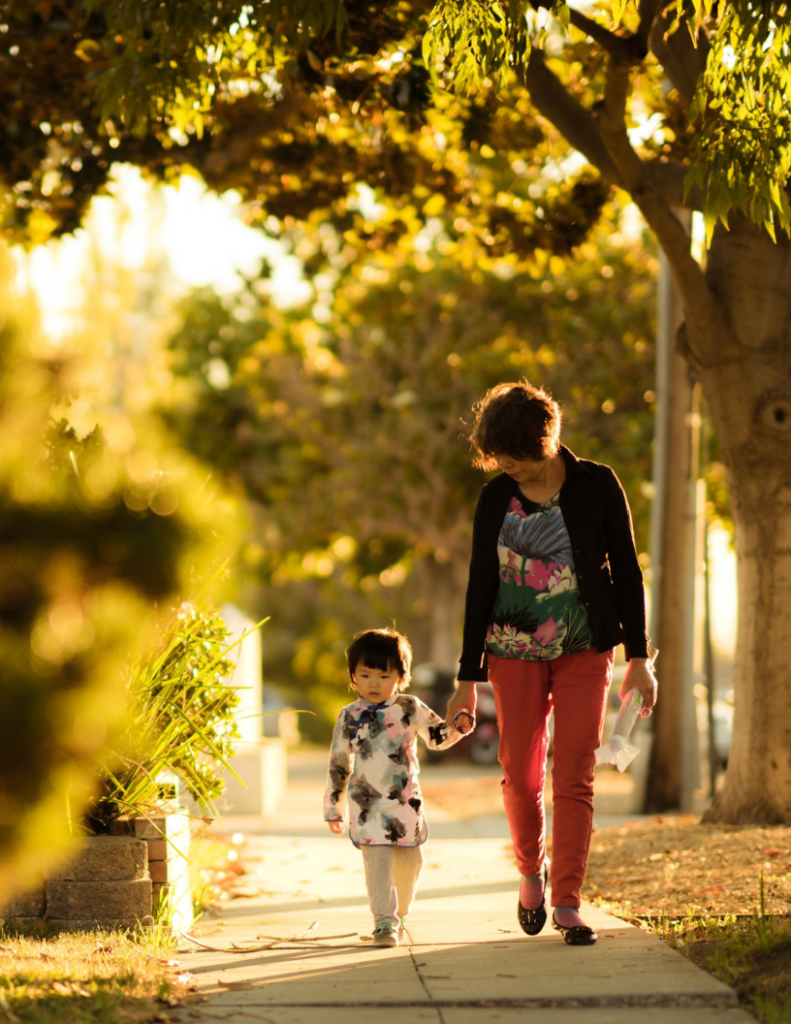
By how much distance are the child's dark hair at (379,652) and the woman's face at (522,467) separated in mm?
752

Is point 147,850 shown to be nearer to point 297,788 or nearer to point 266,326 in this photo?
point 297,788

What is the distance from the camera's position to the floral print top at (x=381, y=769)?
181 inches

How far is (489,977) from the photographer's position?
154 inches

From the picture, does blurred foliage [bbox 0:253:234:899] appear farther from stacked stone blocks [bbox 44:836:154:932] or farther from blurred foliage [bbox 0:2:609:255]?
blurred foliage [bbox 0:2:609:255]

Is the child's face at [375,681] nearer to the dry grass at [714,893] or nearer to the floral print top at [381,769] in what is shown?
the floral print top at [381,769]

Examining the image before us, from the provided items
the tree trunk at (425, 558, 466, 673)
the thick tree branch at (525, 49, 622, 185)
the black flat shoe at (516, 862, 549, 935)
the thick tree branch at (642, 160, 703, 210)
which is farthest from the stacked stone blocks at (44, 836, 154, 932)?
the tree trunk at (425, 558, 466, 673)

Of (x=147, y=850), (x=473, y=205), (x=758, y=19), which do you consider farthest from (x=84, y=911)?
(x=473, y=205)

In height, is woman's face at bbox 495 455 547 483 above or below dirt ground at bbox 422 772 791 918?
above

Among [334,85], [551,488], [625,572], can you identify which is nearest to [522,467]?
[551,488]

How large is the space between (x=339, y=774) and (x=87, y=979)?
138 cm

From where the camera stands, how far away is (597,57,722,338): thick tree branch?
19.7ft

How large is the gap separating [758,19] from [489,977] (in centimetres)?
340

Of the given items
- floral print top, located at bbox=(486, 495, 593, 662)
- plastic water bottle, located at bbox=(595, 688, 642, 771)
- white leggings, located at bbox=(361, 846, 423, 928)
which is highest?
floral print top, located at bbox=(486, 495, 593, 662)

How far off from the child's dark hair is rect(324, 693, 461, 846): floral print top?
0.14 metres
